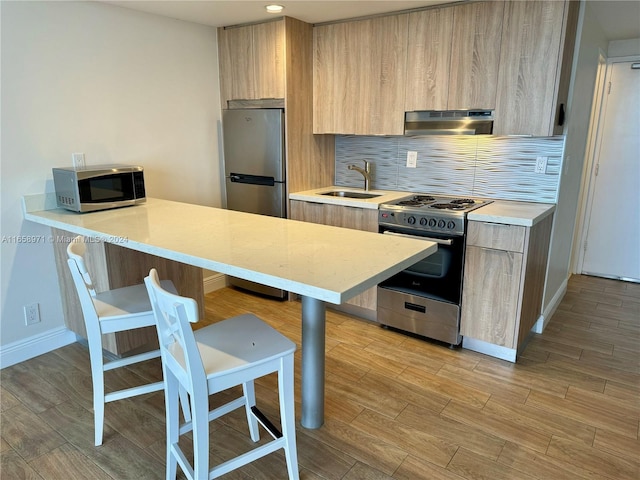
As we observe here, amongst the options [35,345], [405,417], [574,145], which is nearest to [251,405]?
[405,417]

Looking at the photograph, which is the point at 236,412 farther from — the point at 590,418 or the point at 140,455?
the point at 590,418

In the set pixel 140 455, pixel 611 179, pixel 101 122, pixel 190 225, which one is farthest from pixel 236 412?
pixel 611 179

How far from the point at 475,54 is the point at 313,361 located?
220cm

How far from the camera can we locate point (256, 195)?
3.64 metres

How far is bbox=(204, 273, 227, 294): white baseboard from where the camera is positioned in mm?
3844

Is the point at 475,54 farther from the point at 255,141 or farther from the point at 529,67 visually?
the point at 255,141

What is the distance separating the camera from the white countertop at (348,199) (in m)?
3.13

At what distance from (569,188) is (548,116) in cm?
94

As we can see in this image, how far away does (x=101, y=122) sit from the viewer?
9.58 feet

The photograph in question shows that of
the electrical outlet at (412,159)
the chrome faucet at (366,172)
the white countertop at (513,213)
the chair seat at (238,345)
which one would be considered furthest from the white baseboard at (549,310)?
the chair seat at (238,345)

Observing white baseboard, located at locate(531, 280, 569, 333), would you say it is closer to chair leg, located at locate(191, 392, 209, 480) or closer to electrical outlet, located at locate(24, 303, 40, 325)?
chair leg, located at locate(191, 392, 209, 480)

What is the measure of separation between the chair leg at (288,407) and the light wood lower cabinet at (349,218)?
1.54 metres

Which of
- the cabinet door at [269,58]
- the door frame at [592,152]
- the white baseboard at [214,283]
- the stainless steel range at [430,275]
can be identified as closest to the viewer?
the stainless steel range at [430,275]

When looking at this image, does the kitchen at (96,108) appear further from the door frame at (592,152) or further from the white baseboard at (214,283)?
the white baseboard at (214,283)
